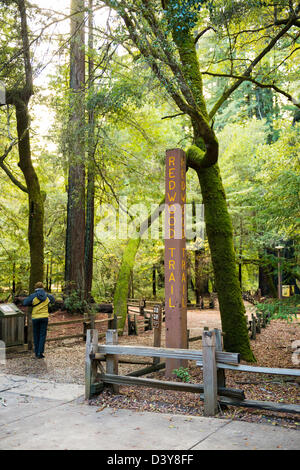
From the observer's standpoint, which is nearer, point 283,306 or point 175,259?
point 175,259

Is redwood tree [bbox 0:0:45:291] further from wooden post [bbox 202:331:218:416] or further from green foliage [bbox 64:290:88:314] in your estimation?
wooden post [bbox 202:331:218:416]

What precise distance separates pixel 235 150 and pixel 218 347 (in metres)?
21.4

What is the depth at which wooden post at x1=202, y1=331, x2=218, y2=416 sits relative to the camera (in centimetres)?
563

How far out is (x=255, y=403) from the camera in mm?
5438

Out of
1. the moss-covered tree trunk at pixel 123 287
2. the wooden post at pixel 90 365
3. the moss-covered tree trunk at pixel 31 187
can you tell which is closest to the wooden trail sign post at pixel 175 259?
the wooden post at pixel 90 365

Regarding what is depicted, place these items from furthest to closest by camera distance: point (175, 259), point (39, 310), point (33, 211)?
1. point (33, 211)
2. point (39, 310)
3. point (175, 259)

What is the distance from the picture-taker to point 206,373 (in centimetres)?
569

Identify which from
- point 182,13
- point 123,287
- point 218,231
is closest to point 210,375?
point 218,231

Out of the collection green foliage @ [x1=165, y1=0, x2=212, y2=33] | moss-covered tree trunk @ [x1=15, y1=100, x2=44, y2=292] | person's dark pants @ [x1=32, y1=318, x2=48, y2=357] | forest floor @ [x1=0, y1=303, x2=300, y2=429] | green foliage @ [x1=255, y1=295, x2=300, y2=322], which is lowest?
forest floor @ [x1=0, y1=303, x2=300, y2=429]

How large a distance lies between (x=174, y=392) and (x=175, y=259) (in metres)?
2.55

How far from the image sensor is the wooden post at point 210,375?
18.5ft

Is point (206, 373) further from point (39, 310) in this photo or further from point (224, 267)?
point (39, 310)

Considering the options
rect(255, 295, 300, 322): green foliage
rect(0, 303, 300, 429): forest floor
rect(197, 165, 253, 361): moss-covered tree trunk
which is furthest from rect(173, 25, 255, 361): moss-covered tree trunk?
rect(255, 295, 300, 322): green foliage

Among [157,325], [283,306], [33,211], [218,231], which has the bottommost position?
[157,325]
